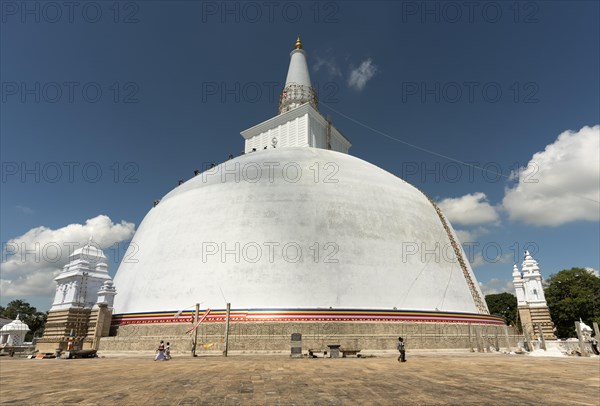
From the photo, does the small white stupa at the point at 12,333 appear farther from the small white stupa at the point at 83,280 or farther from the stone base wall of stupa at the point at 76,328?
the stone base wall of stupa at the point at 76,328

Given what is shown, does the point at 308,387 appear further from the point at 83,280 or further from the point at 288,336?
the point at 83,280

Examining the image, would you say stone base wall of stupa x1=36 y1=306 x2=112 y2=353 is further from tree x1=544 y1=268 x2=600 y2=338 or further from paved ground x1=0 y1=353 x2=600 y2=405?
tree x1=544 y1=268 x2=600 y2=338

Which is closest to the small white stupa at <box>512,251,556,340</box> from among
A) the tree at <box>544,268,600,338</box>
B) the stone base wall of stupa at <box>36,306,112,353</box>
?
the tree at <box>544,268,600,338</box>

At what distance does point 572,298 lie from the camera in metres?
42.6

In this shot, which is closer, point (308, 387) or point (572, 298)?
point (308, 387)

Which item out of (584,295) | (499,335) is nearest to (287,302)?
(499,335)

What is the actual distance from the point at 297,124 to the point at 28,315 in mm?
72684

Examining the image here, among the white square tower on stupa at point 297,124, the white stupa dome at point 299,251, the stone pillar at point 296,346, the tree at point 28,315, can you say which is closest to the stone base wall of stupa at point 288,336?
the white stupa dome at point 299,251

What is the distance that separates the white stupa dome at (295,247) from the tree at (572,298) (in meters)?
25.1

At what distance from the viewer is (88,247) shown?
1014 inches

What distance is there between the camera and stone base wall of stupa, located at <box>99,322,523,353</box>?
1891 cm

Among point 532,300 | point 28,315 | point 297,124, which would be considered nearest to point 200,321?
point 297,124

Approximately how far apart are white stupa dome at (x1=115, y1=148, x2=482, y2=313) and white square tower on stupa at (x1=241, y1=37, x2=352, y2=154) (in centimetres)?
760

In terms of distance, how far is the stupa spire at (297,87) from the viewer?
119 ft
